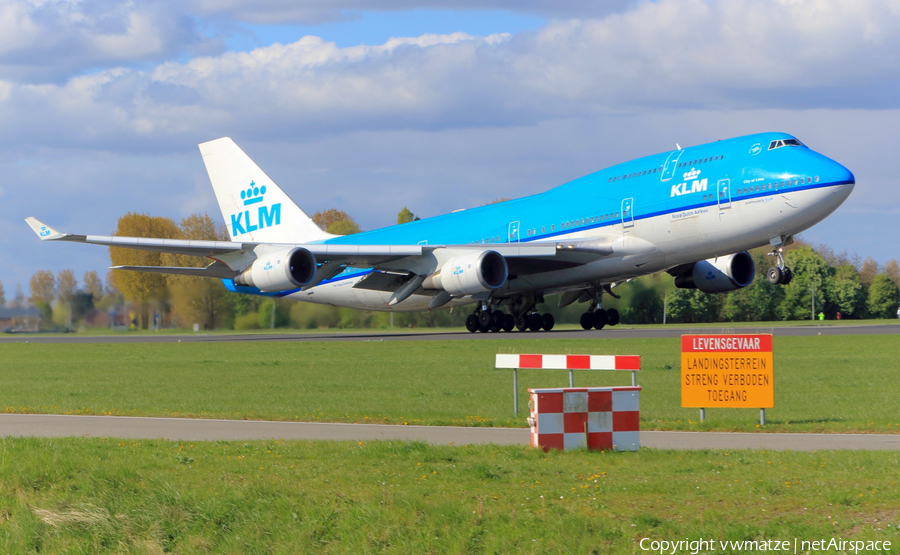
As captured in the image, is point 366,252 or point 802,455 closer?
point 802,455

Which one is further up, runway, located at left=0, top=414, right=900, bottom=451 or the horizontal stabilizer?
the horizontal stabilizer

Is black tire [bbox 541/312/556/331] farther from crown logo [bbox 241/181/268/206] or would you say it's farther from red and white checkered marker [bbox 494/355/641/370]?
red and white checkered marker [bbox 494/355/641/370]

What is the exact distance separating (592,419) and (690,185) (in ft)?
76.2

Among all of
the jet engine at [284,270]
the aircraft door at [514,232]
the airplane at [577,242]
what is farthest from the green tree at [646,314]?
the jet engine at [284,270]

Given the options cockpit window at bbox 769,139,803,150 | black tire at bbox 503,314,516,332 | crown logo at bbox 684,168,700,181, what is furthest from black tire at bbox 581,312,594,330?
cockpit window at bbox 769,139,803,150

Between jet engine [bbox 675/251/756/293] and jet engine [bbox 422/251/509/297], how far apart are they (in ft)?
27.8

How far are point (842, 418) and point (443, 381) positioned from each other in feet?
31.0

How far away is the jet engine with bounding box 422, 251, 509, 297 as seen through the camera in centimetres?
3484

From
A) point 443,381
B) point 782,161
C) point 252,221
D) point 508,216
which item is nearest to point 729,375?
point 443,381

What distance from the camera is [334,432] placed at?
13.7 m

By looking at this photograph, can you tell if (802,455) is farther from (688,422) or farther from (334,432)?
(334,432)

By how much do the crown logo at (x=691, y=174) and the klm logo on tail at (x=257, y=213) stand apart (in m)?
22.2

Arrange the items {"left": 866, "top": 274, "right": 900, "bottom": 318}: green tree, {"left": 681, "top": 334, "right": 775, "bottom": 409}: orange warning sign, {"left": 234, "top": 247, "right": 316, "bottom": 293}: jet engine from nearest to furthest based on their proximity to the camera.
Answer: {"left": 681, "top": 334, "right": 775, "bottom": 409}: orange warning sign, {"left": 234, "top": 247, "right": 316, "bottom": 293}: jet engine, {"left": 866, "top": 274, "right": 900, "bottom": 318}: green tree

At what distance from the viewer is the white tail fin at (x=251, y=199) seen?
4738 centimetres
